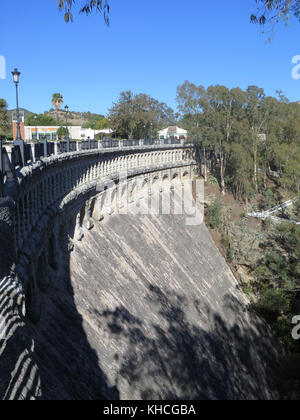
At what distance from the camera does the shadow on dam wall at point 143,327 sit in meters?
14.7

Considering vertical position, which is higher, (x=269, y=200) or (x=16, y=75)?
(x=16, y=75)

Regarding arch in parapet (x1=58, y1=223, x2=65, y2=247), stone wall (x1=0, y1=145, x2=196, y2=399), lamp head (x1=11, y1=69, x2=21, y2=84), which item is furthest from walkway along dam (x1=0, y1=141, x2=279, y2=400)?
lamp head (x1=11, y1=69, x2=21, y2=84)

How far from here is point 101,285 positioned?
20516mm

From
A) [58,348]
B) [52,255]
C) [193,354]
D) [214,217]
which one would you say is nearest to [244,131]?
[214,217]

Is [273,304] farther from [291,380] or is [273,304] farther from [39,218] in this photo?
[39,218]

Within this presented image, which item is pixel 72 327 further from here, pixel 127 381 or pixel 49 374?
pixel 49 374

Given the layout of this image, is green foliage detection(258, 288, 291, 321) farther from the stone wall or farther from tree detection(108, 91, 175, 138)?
tree detection(108, 91, 175, 138)

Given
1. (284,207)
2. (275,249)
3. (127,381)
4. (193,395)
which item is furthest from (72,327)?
(284,207)

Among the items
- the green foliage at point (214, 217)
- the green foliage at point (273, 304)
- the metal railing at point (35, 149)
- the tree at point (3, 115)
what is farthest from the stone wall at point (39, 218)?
the tree at point (3, 115)

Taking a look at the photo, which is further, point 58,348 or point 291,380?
point 291,380

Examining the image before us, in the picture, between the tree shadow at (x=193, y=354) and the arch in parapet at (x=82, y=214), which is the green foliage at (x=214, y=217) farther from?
the arch in parapet at (x=82, y=214)

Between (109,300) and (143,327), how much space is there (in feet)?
6.98

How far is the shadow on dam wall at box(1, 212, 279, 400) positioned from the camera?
48.2 ft

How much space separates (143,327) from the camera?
19906mm
